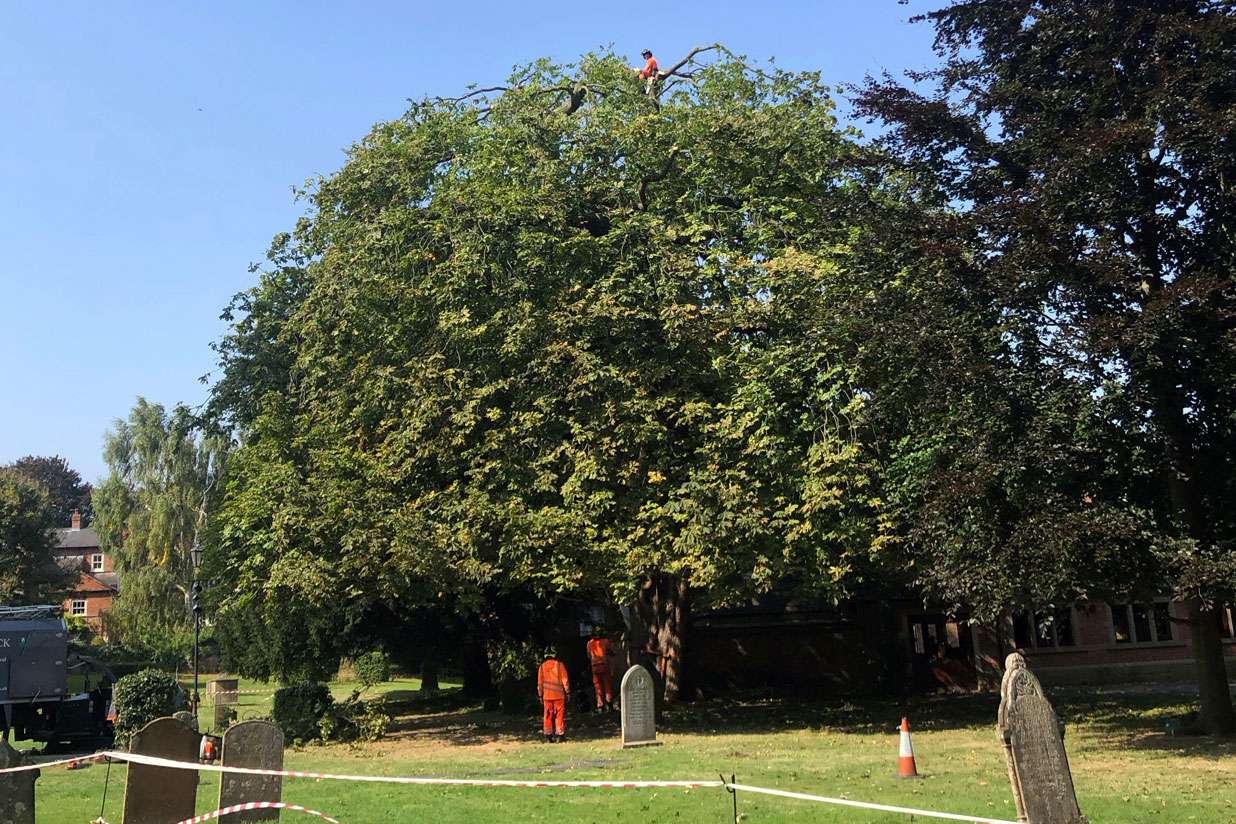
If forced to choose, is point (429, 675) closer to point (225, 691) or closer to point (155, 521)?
point (225, 691)

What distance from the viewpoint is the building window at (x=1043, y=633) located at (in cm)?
3184

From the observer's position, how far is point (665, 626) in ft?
81.5

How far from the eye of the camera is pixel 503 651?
2819cm

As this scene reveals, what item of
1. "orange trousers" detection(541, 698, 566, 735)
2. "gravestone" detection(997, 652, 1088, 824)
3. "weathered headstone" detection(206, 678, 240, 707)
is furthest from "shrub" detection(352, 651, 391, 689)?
"gravestone" detection(997, 652, 1088, 824)

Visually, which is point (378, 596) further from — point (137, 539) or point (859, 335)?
point (137, 539)

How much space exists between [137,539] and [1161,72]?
48529 mm

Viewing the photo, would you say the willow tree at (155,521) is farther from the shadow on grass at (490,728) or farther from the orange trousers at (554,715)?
the orange trousers at (554,715)

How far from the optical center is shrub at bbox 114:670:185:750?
2019 centimetres

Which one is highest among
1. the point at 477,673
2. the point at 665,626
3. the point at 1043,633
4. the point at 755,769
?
the point at 665,626

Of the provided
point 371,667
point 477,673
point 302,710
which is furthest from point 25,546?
point 302,710

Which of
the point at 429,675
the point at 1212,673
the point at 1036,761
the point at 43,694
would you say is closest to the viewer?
the point at 1036,761

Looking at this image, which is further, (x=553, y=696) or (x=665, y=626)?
(x=665, y=626)

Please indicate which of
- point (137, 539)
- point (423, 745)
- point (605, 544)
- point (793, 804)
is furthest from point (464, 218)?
point (137, 539)

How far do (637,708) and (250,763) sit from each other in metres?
8.88
